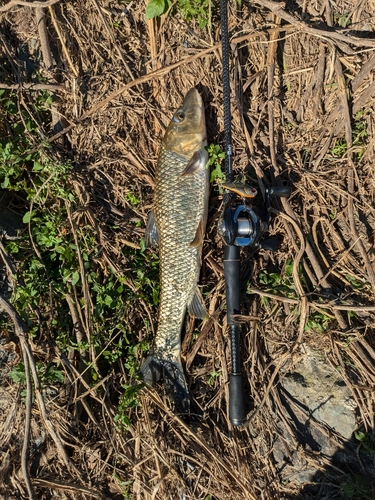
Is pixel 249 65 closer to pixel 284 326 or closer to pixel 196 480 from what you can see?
pixel 284 326

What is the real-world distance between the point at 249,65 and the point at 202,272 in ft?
5.20

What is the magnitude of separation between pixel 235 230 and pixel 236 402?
1.16 metres

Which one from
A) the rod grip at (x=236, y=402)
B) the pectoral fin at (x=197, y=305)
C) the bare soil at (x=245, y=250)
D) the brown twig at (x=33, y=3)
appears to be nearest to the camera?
the rod grip at (x=236, y=402)

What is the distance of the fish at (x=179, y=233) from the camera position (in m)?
3.20

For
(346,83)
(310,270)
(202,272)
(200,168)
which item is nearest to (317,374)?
(310,270)

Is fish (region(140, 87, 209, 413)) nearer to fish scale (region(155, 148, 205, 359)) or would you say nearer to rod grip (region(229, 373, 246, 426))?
fish scale (region(155, 148, 205, 359))

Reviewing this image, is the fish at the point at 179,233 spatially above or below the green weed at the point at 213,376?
above

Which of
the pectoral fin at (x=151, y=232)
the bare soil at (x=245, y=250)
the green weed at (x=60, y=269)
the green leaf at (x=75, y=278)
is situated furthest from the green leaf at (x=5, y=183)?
the pectoral fin at (x=151, y=232)

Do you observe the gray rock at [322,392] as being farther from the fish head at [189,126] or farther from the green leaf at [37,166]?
the green leaf at [37,166]

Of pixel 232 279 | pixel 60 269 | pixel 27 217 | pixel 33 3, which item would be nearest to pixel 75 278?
pixel 60 269

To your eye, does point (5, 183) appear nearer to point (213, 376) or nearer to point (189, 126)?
point (189, 126)

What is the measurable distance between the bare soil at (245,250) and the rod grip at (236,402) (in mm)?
189

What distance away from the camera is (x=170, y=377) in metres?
3.24

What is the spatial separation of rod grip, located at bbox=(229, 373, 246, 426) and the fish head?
162cm
